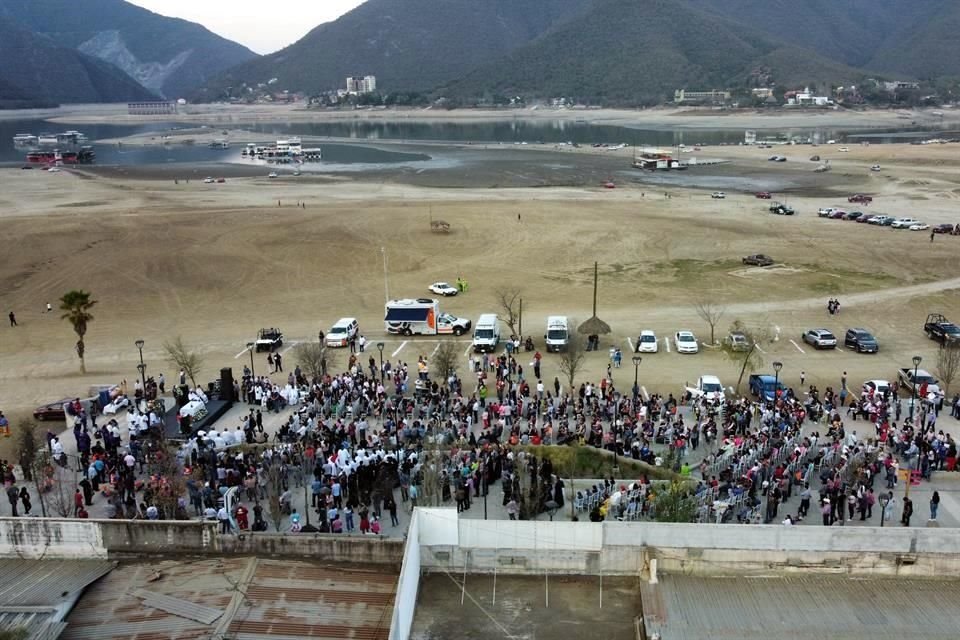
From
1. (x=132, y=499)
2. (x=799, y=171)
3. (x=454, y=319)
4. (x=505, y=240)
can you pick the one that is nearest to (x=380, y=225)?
(x=505, y=240)

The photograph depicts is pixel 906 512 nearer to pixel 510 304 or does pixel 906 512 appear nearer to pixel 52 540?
pixel 52 540

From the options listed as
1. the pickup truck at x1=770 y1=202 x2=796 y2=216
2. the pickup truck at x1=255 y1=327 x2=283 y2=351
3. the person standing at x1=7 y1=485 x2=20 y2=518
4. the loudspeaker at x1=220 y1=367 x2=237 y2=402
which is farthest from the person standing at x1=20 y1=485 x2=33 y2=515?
the pickup truck at x1=770 y1=202 x2=796 y2=216

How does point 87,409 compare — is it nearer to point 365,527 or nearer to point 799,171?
point 365,527

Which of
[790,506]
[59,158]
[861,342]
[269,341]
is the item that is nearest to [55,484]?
[269,341]

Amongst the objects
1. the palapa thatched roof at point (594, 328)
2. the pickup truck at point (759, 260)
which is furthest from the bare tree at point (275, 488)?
the pickup truck at point (759, 260)

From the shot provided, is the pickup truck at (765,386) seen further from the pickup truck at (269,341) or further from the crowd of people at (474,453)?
the pickup truck at (269,341)
